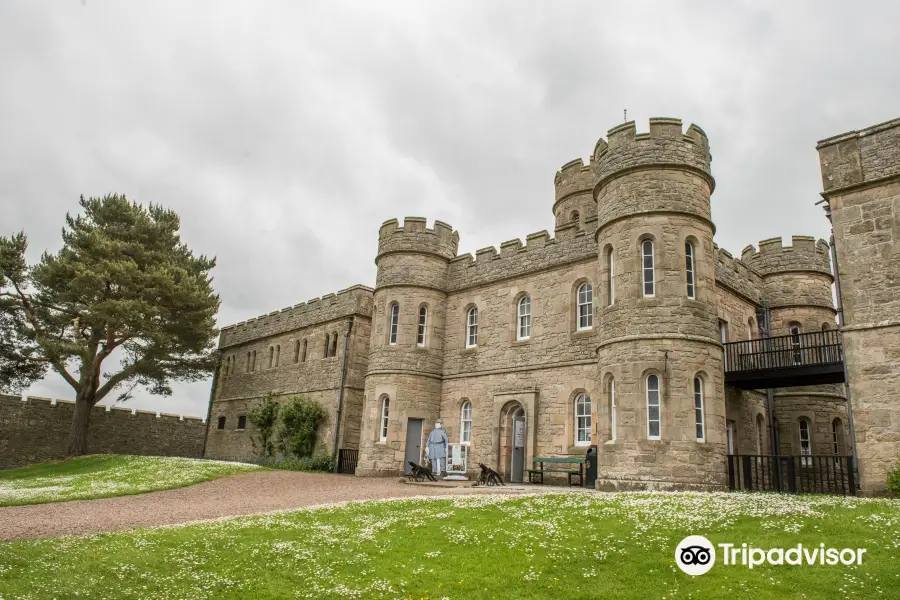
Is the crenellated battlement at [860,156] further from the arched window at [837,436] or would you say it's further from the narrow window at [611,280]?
the arched window at [837,436]

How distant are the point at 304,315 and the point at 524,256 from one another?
12.8 m

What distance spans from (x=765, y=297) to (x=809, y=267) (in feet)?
5.77

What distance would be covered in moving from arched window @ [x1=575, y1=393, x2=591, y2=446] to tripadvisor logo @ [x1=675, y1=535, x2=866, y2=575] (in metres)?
10.2

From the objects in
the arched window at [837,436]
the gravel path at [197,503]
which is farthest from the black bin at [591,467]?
the arched window at [837,436]

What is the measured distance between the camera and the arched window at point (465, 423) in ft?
70.7

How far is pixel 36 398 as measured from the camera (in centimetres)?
3045

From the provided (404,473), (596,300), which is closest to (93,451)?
(404,473)

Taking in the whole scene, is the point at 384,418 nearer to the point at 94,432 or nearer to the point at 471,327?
the point at 471,327

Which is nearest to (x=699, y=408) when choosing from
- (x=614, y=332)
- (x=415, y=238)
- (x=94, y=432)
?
(x=614, y=332)

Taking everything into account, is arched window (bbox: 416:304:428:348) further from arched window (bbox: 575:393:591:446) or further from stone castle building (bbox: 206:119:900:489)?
arched window (bbox: 575:393:591:446)

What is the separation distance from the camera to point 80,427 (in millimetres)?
29812

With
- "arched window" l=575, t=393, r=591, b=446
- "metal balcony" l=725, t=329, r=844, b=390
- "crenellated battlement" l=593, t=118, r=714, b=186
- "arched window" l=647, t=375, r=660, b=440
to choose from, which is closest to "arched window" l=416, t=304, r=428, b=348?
"arched window" l=575, t=393, r=591, b=446

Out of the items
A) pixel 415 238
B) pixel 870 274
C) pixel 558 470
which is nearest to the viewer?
pixel 870 274

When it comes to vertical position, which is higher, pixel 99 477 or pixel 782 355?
pixel 782 355
